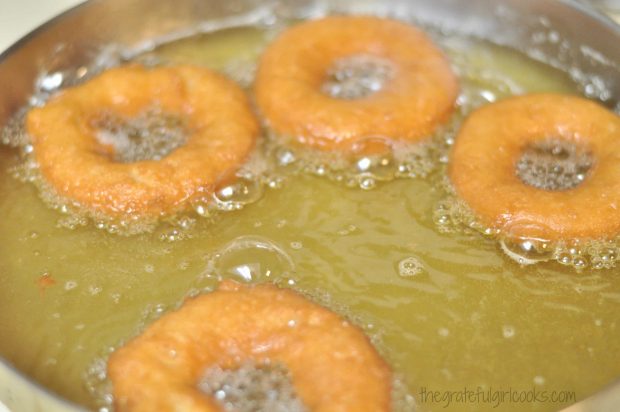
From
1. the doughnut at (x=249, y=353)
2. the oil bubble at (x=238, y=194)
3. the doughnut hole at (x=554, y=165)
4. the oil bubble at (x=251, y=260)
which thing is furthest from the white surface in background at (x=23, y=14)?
the doughnut hole at (x=554, y=165)

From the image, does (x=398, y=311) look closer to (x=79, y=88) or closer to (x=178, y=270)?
(x=178, y=270)

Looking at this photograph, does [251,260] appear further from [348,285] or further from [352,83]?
[352,83]

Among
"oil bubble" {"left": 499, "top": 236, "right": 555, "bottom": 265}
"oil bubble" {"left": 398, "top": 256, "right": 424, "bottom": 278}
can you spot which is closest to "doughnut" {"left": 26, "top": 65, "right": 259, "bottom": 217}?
"oil bubble" {"left": 398, "top": 256, "right": 424, "bottom": 278}

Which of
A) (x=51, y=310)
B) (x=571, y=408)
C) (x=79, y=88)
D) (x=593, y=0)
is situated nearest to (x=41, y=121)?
(x=79, y=88)

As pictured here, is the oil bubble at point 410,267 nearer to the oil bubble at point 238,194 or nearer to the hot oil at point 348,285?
the hot oil at point 348,285

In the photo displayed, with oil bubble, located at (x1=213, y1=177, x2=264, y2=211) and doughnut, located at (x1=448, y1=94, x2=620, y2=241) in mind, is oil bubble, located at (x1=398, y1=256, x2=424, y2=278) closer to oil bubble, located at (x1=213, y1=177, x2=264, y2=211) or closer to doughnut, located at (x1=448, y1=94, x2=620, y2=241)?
doughnut, located at (x1=448, y1=94, x2=620, y2=241)

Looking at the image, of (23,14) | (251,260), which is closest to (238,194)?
(251,260)
